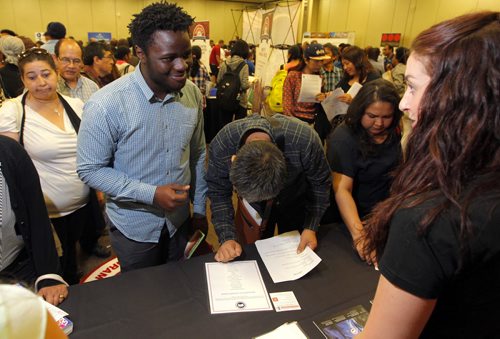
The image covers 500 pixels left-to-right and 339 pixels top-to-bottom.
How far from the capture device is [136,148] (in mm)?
1327

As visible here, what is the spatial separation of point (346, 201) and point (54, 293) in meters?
1.24

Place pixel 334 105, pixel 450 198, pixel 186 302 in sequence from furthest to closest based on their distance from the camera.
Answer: pixel 334 105 < pixel 186 302 < pixel 450 198

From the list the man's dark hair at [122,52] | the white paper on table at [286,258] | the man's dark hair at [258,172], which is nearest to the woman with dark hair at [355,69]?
the white paper on table at [286,258]

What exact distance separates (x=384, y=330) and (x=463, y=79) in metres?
0.44

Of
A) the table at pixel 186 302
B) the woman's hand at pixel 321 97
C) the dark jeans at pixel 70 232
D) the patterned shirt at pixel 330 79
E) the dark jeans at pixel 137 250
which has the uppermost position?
the patterned shirt at pixel 330 79

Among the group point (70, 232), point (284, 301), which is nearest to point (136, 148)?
point (284, 301)

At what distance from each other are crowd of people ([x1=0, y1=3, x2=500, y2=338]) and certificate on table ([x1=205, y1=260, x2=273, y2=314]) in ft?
0.22

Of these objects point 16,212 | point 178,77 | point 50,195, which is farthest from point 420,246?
point 50,195

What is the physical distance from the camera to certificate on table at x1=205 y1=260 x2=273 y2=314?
1.10m

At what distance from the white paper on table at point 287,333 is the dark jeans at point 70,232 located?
1.36 m

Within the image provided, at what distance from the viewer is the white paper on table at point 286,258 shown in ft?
4.10

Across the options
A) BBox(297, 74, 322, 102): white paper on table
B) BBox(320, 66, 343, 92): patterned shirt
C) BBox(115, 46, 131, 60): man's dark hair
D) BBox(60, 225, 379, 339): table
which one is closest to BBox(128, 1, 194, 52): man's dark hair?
BBox(60, 225, 379, 339): table

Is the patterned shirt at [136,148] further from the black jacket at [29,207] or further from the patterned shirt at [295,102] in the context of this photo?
the patterned shirt at [295,102]

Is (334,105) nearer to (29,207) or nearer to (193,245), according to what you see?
(193,245)
